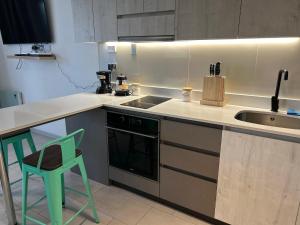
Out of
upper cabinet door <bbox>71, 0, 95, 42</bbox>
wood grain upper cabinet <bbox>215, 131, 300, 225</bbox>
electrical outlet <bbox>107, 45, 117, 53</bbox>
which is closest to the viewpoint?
wood grain upper cabinet <bbox>215, 131, 300, 225</bbox>

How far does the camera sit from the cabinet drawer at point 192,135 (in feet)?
5.39

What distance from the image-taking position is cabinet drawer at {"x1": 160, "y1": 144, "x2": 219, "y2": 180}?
5.59 feet

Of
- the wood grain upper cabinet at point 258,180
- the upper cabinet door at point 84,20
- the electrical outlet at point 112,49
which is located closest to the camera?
the wood grain upper cabinet at point 258,180

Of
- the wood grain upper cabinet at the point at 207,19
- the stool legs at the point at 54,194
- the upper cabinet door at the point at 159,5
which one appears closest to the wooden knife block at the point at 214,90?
the wood grain upper cabinet at the point at 207,19

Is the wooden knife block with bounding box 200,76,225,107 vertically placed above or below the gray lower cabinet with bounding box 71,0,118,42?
below

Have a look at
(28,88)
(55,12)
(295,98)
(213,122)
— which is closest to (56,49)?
(55,12)

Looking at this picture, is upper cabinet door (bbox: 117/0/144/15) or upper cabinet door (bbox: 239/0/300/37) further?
upper cabinet door (bbox: 117/0/144/15)

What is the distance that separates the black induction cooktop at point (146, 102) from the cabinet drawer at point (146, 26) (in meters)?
0.64

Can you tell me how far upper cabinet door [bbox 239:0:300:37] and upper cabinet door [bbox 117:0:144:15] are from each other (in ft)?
2.89

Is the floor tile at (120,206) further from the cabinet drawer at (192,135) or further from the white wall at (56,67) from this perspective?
the white wall at (56,67)

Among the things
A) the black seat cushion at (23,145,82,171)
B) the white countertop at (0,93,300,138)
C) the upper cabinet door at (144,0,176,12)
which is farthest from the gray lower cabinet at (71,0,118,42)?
the black seat cushion at (23,145,82,171)

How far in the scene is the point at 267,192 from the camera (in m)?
1.54

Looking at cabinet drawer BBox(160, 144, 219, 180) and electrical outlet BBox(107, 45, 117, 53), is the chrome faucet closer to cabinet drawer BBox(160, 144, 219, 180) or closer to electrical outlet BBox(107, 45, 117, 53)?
cabinet drawer BBox(160, 144, 219, 180)

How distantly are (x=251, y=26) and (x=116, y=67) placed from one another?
156 cm
